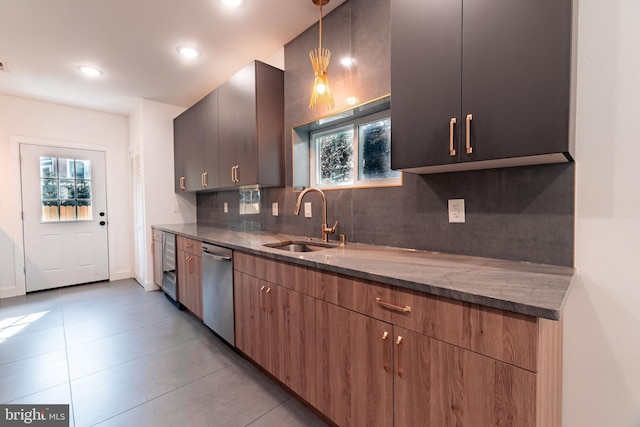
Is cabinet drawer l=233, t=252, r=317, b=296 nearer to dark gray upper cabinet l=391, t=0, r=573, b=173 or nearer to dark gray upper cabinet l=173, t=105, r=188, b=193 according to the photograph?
dark gray upper cabinet l=391, t=0, r=573, b=173

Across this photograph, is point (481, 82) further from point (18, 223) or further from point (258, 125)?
point (18, 223)

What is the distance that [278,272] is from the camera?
5.47ft

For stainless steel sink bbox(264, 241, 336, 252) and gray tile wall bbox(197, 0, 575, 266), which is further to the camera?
stainless steel sink bbox(264, 241, 336, 252)

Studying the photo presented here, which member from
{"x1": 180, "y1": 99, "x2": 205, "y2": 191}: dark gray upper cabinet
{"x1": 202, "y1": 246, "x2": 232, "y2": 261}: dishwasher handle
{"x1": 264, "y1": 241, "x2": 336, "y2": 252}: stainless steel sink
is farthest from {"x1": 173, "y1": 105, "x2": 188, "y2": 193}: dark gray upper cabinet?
{"x1": 264, "y1": 241, "x2": 336, "y2": 252}: stainless steel sink

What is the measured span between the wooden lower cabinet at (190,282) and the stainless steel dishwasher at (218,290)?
144 millimetres

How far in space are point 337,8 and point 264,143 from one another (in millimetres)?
1146

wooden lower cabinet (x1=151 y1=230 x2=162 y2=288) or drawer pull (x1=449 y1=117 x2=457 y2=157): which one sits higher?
drawer pull (x1=449 y1=117 x2=457 y2=157)

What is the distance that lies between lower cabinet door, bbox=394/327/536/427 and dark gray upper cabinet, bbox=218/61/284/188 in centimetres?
179

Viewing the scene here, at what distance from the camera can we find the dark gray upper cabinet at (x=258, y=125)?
2393mm

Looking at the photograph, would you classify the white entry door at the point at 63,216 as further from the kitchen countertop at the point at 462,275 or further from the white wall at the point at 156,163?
the kitchen countertop at the point at 462,275

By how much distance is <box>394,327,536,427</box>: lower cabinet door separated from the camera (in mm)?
805

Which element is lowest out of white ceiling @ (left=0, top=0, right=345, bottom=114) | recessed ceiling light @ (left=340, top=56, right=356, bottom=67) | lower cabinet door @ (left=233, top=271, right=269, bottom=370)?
lower cabinet door @ (left=233, top=271, right=269, bottom=370)

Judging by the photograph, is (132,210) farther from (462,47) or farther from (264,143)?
(462,47)

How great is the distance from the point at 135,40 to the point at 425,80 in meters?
2.57
